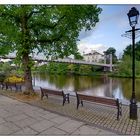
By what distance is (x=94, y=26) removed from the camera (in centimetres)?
1081

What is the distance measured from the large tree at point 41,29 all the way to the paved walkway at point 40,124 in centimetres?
374

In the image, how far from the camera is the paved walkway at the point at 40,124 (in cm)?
533

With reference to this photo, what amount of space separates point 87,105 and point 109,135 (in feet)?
12.1

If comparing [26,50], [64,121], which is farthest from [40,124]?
[26,50]

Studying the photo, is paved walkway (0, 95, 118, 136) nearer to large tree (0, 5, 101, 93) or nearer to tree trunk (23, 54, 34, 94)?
tree trunk (23, 54, 34, 94)

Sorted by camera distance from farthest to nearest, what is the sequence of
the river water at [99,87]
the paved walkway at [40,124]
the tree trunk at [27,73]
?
the river water at [99,87] < the tree trunk at [27,73] < the paved walkway at [40,124]

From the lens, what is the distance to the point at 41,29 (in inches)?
437

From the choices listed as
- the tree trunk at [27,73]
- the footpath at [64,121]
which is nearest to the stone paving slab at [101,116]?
the footpath at [64,121]

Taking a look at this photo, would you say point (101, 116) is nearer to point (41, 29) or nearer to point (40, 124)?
point (40, 124)

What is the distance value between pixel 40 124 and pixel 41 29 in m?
6.52

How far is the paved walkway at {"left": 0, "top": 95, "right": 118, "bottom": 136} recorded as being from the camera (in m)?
5.33

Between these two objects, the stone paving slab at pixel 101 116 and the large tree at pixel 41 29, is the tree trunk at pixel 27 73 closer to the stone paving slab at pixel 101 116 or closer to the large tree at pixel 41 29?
the large tree at pixel 41 29

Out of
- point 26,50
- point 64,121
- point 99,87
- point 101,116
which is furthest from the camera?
point 99,87
